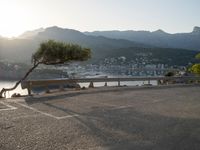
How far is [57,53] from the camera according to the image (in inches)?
756

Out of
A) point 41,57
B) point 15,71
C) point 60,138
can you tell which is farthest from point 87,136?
point 15,71

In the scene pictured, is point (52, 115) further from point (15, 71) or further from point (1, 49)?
point (1, 49)

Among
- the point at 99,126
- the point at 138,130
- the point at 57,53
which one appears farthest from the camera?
the point at 57,53

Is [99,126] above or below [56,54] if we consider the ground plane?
below

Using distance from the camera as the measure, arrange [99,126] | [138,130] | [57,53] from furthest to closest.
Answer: [57,53]
[99,126]
[138,130]

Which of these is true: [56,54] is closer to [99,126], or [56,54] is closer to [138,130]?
[99,126]

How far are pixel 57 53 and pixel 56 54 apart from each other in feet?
0.29

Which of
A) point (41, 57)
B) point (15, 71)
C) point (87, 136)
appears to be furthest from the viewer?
point (15, 71)

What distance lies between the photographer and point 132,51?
6102 inches

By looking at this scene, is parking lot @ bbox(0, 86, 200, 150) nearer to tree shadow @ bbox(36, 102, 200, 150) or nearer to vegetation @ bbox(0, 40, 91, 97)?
tree shadow @ bbox(36, 102, 200, 150)

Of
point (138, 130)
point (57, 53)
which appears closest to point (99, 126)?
point (138, 130)

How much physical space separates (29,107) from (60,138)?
4966mm

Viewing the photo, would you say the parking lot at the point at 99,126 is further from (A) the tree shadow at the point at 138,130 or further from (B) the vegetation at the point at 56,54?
(B) the vegetation at the point at 56,54

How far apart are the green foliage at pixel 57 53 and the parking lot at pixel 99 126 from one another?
246 inches
